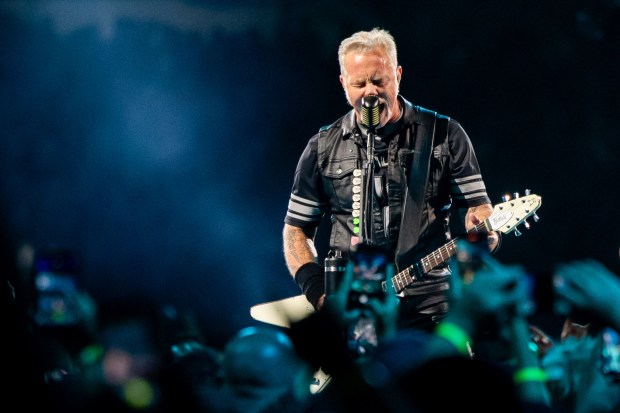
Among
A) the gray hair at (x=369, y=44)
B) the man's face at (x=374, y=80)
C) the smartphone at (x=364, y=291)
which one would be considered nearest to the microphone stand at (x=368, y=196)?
the man's face at (x=374, y=80)

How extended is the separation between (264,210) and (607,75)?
118 inches

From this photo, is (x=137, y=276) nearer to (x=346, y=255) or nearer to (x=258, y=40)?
(x=258, y=40)

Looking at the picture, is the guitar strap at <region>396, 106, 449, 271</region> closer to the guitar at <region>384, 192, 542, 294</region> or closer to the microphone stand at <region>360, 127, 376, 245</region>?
the guitar at <region>384, 192, 542, 294</region>

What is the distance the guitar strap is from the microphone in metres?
0.47

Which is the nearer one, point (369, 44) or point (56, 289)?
point (56, 289)

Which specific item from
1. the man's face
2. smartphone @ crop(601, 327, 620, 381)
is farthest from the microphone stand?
smartphone @ crop(601, 327, 620, 381)

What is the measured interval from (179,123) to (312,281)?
3041mm

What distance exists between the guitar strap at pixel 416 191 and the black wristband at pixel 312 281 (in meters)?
0.46

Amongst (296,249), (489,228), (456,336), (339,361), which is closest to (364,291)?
(339,361)

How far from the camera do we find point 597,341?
2.03 metres

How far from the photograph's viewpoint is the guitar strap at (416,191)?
4336 millimetres

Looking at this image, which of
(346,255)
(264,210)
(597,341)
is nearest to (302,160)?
(346,255)

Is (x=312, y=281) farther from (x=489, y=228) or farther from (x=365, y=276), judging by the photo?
(x=365, y=276)

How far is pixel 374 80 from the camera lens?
437 centimetres
